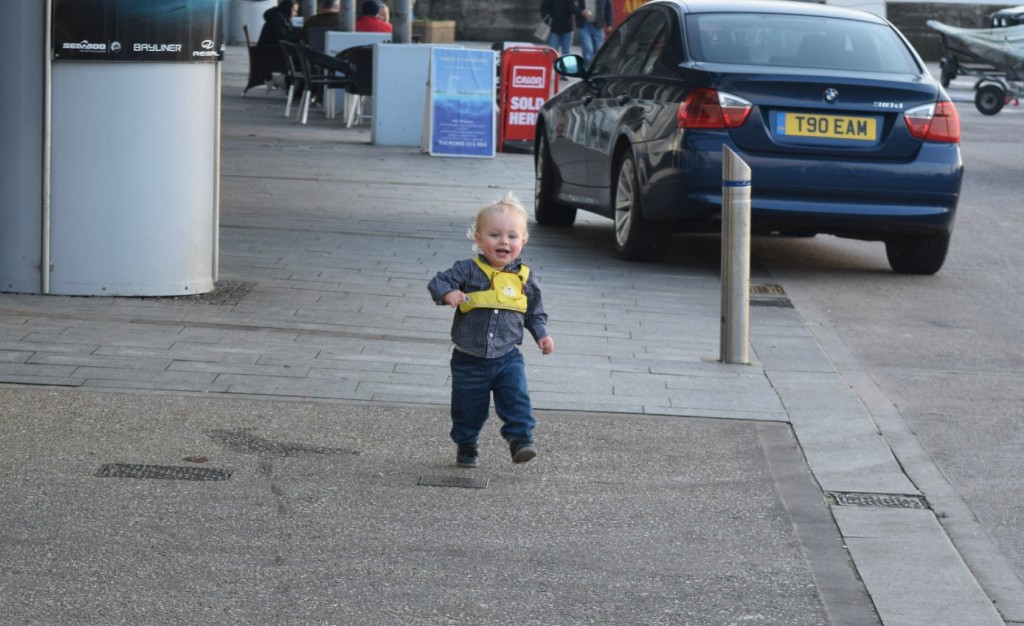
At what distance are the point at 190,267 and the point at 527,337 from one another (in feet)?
5.90

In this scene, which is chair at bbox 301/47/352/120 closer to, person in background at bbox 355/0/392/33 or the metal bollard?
person in background at bbox 355/0/392/33

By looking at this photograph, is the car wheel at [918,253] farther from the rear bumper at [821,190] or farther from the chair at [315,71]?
the chair at [315,71]

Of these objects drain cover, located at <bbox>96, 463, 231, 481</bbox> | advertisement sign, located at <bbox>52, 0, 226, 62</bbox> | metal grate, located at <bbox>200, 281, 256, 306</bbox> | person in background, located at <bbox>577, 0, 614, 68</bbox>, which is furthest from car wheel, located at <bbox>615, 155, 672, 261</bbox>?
person in background, located at <bbox>577, 0, 614, 68</bbox>

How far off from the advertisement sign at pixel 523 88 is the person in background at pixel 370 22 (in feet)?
14.3

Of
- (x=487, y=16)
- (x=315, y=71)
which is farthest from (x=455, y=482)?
(x=487, y=16)

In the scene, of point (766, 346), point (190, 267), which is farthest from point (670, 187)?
point (190, 267)

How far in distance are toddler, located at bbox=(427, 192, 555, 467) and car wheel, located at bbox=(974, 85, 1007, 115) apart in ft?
71.0

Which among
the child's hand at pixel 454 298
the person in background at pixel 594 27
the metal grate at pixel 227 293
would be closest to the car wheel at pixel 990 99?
the person in background at pixel 594 27

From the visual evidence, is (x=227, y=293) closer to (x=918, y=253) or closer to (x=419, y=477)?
(x=419, y=477)

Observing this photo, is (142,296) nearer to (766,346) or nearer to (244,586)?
(766,346)

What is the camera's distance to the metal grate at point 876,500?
5.23 metres

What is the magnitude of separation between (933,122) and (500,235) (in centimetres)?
503

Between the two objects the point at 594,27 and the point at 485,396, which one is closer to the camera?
the point at 485,396

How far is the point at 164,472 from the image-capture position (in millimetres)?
5277
